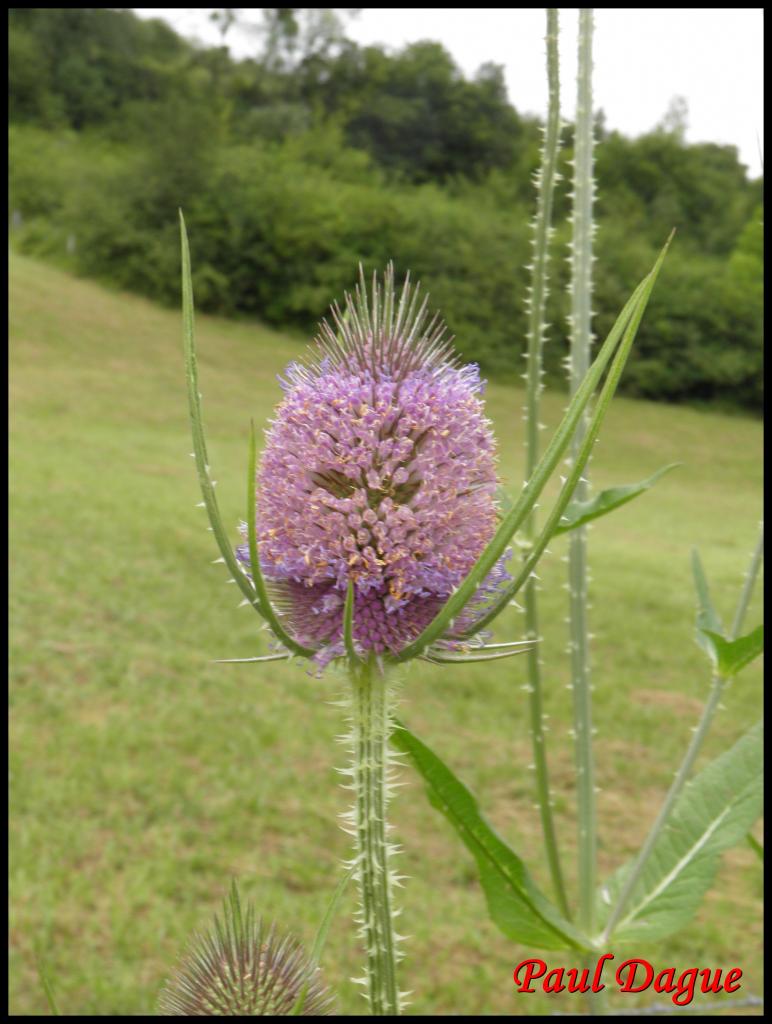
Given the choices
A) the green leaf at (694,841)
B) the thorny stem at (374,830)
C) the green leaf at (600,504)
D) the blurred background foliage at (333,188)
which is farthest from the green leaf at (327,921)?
the blurred background foliage at (333,188)

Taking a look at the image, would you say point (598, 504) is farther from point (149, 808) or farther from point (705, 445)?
point (705, 445)

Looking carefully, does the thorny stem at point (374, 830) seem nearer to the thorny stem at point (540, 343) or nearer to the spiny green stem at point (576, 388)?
the thorny stem at point (540, 343)

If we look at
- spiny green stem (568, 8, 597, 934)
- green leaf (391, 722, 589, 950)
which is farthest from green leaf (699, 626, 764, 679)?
green leaf (391, 722, 589, 950)

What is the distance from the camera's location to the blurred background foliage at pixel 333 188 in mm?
18672

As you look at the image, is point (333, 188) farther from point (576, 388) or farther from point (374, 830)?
point (374, 830)

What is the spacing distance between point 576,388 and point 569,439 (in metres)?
0.66

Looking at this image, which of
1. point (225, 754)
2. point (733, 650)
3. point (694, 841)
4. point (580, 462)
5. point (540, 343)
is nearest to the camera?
point (580, 462)

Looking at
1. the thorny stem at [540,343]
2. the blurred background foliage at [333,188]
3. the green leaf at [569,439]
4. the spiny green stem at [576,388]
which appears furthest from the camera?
the blurred background foliage at [333,188]

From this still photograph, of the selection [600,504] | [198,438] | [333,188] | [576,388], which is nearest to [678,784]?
[600,504]

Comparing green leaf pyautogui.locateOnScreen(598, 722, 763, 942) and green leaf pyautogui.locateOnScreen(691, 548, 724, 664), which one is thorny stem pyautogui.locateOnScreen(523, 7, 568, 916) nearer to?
green leaf pyautogui.locateOnScreen(598, 722, 763, 942)

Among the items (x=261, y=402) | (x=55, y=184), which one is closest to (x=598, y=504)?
(x=261, y=402)

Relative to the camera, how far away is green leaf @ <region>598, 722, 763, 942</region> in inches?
51.7

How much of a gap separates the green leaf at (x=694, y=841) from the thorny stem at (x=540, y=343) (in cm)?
11

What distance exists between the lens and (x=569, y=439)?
542 mm
